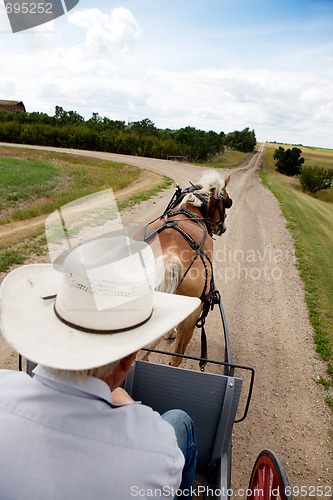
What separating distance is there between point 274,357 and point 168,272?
2.41 m

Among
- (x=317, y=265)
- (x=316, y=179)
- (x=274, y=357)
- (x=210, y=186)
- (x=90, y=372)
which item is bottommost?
(x=274, y=357)

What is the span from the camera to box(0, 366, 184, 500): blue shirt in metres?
0.92

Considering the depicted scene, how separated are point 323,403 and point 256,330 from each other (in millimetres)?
1399

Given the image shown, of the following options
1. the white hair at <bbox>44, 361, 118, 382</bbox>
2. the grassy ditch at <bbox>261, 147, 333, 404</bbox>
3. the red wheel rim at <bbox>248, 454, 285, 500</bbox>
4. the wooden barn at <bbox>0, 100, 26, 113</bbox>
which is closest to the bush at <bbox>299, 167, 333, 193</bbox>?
the grassy ditch at <bbox>261, 147, 333, 404</bbox>

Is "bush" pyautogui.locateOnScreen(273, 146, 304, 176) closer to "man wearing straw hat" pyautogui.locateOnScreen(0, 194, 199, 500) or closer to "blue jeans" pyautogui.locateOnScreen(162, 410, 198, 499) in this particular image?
"blue jeans" pyautogui.locateOnScreen(162, 410, 198, 499)

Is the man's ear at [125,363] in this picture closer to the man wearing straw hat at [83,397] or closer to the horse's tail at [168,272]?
the man wearing straw hat at [83,397]

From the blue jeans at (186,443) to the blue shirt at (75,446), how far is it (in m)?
0.49

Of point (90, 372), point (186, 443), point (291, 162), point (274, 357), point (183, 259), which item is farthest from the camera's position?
point (291, 162)

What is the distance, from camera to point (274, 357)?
427 centimetres

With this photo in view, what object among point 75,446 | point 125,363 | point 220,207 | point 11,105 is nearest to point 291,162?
point 220,207

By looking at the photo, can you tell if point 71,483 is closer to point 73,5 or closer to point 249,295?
point 73,5

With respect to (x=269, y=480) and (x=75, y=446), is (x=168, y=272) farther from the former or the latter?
(x=75, y=446)

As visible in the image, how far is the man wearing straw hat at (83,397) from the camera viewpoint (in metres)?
0.92

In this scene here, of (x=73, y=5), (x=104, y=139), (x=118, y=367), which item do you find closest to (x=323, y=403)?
(x=118, y=367)
